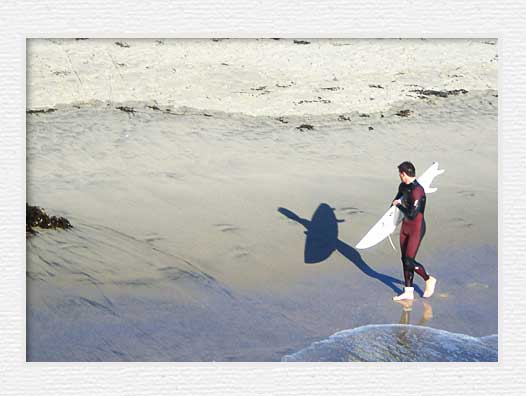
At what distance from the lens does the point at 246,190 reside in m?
10.0

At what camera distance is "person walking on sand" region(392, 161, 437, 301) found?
352 inches

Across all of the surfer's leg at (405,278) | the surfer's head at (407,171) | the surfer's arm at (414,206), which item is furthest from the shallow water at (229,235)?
the surfer's head at (407,171)

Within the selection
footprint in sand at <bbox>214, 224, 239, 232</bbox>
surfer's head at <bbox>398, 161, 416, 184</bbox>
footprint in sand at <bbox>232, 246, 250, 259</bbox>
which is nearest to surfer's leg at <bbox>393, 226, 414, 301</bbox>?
surfer's head at <bbox>398, 161, 416, 184</bbox>

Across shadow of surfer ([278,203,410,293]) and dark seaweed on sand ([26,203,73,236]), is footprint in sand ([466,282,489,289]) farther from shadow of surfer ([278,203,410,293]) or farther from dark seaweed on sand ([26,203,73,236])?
dark seaweed on sand ([26,203,73,236])

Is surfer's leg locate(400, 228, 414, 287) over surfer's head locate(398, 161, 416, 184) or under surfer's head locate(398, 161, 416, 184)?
under

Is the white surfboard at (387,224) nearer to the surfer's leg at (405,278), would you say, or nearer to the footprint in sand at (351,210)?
the surfer's leg at (405,278)

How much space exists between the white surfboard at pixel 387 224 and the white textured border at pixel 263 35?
795mm

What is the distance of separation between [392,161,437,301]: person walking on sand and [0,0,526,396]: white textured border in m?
0.78

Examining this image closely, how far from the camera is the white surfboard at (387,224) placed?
30.6 feet

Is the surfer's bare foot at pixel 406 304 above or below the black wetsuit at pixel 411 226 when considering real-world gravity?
below

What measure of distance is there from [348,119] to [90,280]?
3.65 metres

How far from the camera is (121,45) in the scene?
31.0 feet
